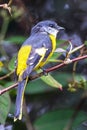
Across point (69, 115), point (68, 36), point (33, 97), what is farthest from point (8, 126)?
point (68, 36)

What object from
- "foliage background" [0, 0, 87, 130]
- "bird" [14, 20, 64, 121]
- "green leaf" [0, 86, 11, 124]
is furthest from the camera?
"foliage background" [0, 0, 87, 130]

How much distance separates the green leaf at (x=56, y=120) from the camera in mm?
2840

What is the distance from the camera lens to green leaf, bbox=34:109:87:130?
2840 mm

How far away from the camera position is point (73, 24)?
386cm

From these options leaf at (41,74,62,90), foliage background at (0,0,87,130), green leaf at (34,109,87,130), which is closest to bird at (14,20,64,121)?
leaf at (41,74,62,90)

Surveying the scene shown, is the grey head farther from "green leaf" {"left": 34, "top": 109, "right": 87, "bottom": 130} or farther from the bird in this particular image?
"green leaf" {"left": 34, "top": 109, "right": 87, "bottom": 130}

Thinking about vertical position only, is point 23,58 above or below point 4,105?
above

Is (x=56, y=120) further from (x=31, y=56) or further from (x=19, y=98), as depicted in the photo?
(x=19, y=98)

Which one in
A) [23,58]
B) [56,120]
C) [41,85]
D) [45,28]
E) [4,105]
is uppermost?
[45,28]

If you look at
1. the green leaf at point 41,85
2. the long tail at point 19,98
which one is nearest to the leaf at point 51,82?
the long tail at point 19,98

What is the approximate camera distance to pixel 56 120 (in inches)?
115

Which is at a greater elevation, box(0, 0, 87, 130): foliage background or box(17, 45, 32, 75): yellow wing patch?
box(0, 0, 87, 130): foliage background

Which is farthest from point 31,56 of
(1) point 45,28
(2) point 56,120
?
(2) point 56,120

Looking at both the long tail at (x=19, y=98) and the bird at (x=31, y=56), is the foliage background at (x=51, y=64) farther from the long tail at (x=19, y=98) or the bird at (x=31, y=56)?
the long tail at (x=19, y=98)
